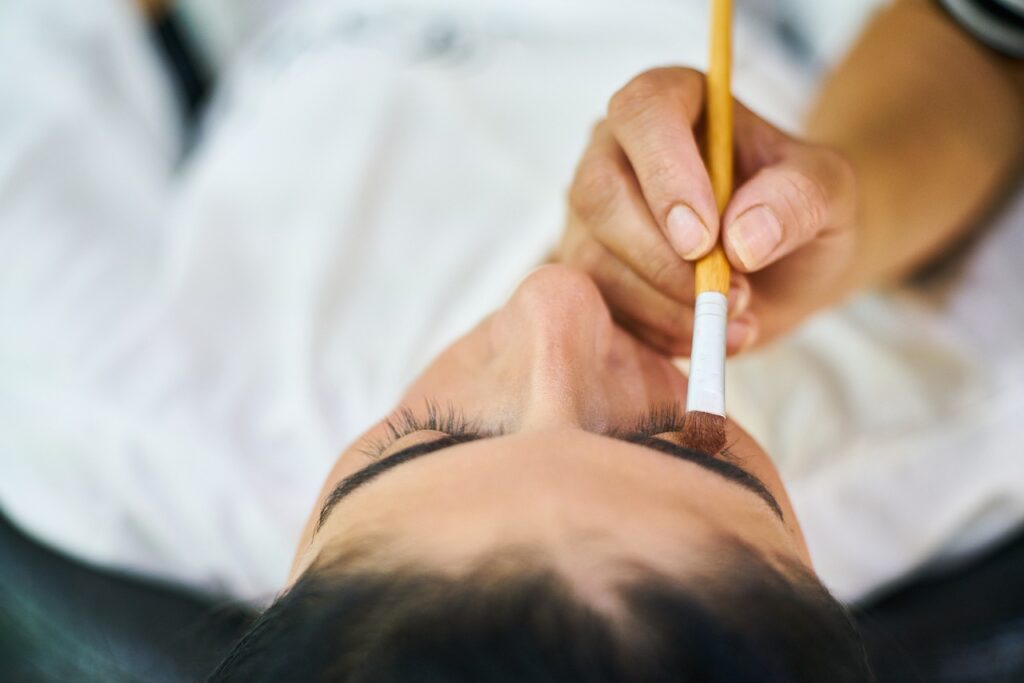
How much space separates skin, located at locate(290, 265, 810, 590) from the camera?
1.00 ft

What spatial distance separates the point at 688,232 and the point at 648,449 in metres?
0.12

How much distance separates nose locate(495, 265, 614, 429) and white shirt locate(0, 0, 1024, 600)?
0.86 feet

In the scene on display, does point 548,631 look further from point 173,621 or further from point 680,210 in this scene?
point 173,621

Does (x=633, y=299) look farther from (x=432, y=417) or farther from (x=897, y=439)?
(x=897, y=439)

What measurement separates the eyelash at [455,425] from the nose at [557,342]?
0.02 m

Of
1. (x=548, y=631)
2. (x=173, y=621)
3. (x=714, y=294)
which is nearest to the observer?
(x=548, y=631)

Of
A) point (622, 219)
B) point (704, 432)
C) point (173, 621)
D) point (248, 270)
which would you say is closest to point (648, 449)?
point (704, 432)

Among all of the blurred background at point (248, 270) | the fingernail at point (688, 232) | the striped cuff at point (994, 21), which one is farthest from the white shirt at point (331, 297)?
the fingernail at point (688, 232)

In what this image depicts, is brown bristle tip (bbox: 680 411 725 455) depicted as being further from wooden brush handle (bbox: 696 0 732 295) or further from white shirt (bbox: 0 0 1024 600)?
white shirt (bbox: 0 0 1024 600)

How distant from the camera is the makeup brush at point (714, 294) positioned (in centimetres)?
36

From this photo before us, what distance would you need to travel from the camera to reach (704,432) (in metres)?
0.36

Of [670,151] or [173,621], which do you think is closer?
[670,151]

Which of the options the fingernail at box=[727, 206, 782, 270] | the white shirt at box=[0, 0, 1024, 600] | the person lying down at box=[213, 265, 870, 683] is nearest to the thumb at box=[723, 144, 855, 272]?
the fingernail at box=[727, 206, 782, 270]

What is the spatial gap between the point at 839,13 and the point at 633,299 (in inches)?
22.7
